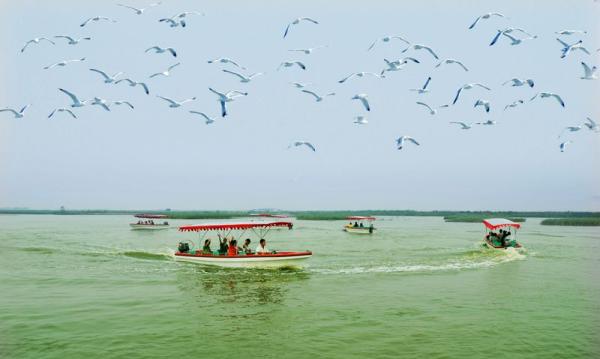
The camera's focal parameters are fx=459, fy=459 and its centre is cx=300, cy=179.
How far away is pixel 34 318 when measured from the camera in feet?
51.3

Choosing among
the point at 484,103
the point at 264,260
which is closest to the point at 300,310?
the point at 264,260

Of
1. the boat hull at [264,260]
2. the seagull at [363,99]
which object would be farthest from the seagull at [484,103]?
the boat hull at [264,260]

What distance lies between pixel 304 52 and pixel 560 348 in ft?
43.3

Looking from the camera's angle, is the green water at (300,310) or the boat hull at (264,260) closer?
the green water at (300,310)

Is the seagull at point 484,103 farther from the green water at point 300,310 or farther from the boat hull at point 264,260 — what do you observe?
the boat hull at point 264,260

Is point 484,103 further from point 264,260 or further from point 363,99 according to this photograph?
point 264,260

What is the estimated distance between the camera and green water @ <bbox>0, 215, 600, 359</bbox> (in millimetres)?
12914

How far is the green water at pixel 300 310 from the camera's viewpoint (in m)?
12.9

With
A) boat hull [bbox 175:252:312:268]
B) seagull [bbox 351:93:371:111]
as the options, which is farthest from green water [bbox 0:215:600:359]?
seagull [bbox 351:93:371:111]

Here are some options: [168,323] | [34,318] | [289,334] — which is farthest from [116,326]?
[289,334]

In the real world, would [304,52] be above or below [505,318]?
above

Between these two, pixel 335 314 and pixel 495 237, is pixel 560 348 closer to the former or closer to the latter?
pixel 335 314

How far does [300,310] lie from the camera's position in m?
17.0

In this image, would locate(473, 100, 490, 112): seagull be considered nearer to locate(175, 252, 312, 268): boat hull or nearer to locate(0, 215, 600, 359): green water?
locate(0, 215, 600, 359): green water
